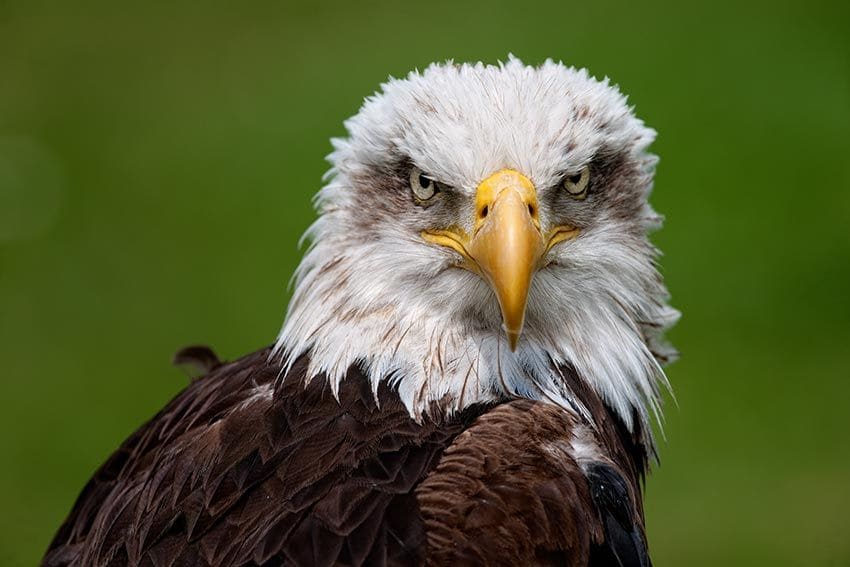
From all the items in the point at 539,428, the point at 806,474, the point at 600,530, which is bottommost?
the point at 806,474

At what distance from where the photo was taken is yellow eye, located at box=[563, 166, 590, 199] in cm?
353

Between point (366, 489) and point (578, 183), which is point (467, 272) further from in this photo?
point (366, 489)

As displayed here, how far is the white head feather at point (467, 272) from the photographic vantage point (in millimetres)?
3439

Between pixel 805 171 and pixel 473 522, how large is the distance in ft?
26.7

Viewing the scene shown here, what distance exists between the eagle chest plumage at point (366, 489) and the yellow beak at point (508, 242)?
0.98ft

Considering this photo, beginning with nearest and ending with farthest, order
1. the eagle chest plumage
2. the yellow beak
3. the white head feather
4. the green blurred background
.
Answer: the eagle chest plumage < the yellow beak < the white head feather < the green blurred background

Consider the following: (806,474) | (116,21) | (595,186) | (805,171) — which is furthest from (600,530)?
(116,21)

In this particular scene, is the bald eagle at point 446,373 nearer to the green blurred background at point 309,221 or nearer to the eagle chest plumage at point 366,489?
the eagle chest plumage at point 366,489

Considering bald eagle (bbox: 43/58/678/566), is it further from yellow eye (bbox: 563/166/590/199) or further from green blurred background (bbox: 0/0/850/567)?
green blurred background (bbox: 0/0/850/567)

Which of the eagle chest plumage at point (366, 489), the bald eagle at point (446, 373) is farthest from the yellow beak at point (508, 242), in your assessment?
the eagle chest plumage at point (366, 489)

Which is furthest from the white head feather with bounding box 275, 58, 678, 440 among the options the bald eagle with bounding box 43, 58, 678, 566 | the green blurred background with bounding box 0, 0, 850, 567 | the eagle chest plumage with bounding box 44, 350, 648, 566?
the green blurred background with bounding box 0, 0, 850, 567

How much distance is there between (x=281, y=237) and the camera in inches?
409

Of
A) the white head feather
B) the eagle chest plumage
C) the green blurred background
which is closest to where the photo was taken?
the eagle chest plumage

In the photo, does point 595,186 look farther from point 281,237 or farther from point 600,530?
point 281,237
